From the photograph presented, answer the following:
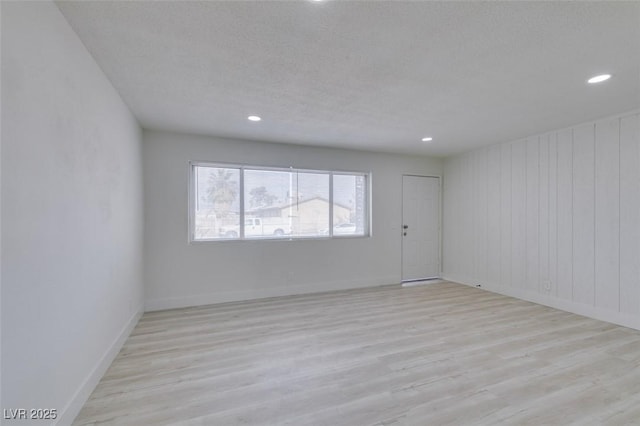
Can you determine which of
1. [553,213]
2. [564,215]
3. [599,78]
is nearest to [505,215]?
[553,213]

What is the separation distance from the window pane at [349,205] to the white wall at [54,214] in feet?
11.2

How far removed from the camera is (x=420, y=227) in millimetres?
5938

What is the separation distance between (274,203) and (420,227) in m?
3.07

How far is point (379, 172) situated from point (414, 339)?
3.23m

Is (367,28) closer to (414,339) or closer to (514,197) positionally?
(414,339)

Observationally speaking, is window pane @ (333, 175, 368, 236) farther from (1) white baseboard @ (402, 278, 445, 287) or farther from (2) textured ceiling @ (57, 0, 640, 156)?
(2) textured ceiling @ (57, 0, 640, 156)

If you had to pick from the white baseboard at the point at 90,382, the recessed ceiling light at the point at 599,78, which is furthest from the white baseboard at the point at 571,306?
the white baseboard at the point at 90,382

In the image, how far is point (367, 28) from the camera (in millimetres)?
1818

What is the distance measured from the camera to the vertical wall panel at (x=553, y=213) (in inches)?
163

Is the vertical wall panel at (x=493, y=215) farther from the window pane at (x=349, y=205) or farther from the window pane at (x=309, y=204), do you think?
the window pane at (x=309, y=204)

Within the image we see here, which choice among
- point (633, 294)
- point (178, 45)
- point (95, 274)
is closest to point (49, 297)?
point (95, 274)

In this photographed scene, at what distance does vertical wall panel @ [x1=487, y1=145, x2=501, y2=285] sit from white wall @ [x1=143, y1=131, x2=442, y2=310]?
145 cm

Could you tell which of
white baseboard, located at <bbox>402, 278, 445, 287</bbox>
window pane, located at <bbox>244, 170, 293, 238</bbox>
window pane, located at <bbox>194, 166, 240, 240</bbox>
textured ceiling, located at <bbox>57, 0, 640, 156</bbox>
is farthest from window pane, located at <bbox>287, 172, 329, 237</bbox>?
white baseboard, located at <bbox>402, 278, 445, 287</bbox>

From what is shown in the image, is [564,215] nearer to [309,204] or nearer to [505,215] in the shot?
[505,215]
